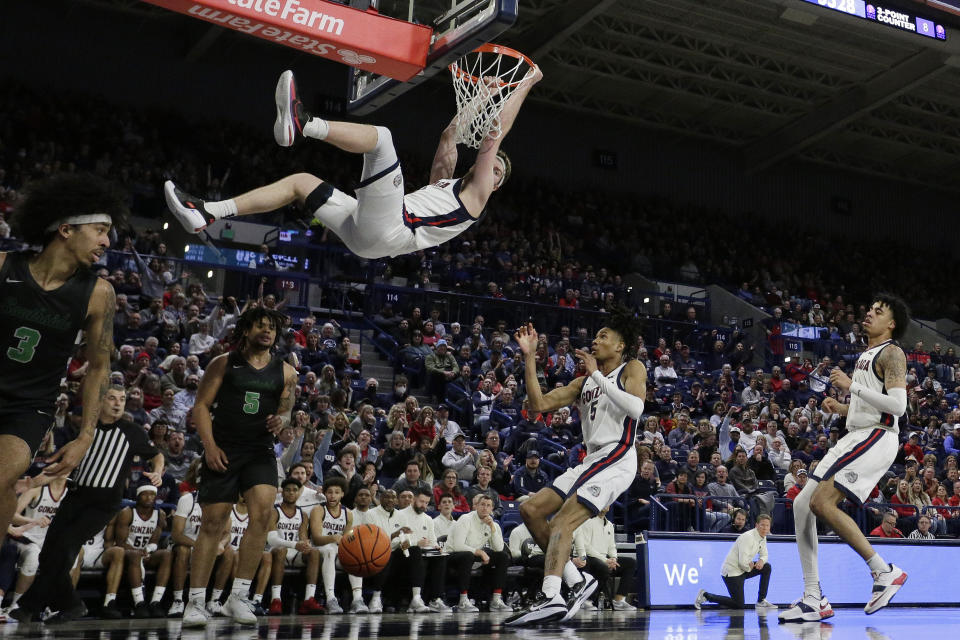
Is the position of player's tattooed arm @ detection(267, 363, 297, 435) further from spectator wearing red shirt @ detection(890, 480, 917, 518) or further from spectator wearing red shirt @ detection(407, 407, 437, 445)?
spectator wearing red shirt @ detection(890, 480, 917, 518)

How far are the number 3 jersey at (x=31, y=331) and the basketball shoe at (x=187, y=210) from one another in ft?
3.33

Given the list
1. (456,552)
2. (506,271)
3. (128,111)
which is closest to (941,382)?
(506,271)

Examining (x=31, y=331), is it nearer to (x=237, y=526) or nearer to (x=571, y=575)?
(x=571, y=575)

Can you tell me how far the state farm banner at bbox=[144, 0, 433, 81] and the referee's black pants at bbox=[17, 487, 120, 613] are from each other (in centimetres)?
365

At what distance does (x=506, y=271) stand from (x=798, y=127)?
39.5ft

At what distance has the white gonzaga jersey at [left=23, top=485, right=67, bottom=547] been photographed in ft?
26.5

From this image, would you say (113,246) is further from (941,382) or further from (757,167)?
(757,167)

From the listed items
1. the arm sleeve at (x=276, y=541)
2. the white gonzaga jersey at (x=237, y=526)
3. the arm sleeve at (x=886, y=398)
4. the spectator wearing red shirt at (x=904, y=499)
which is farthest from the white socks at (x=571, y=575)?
→ the spectator wearing red shirt at (x=904, y=499)

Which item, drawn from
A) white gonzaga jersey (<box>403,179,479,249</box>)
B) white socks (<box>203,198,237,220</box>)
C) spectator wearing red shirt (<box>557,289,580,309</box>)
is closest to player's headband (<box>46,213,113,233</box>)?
white socks (<box>203,198,237,220</box>)

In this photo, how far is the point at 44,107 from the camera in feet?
68.1

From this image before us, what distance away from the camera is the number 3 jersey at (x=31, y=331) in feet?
14.2

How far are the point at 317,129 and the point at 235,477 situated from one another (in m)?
2.39

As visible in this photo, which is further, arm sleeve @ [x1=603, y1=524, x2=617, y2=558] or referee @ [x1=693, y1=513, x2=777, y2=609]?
arm sleeve @ [x1=603, y1=524, x2=617, y2=558]

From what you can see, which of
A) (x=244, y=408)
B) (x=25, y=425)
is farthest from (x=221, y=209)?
(x=25, y=425)
